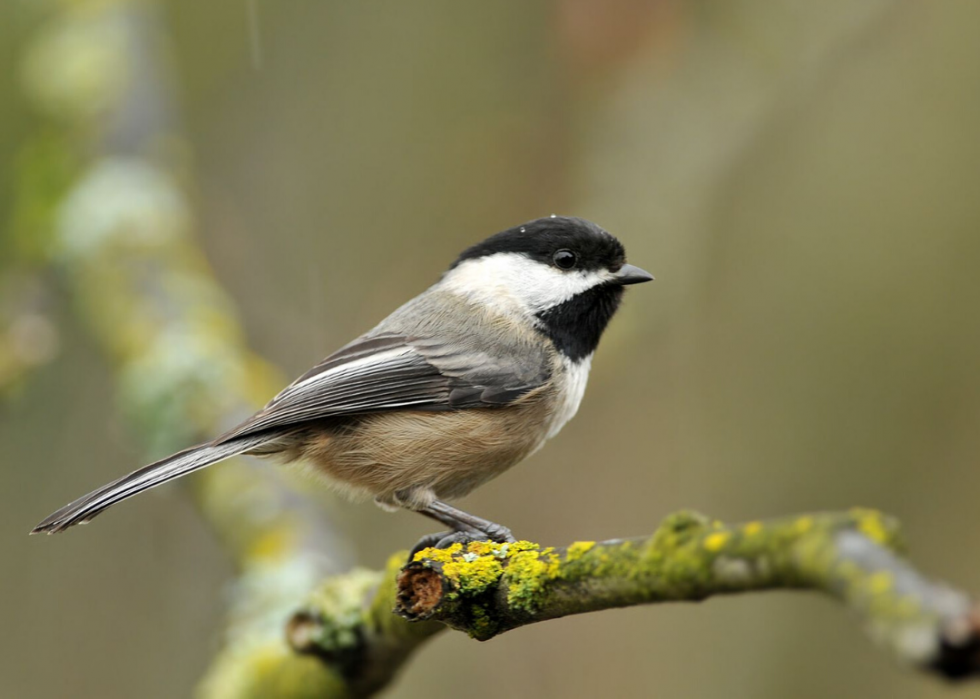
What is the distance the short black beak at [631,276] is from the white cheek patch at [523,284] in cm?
3

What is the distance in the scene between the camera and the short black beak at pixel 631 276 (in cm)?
288

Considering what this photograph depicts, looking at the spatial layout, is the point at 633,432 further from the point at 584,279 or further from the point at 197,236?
the point at 197,236

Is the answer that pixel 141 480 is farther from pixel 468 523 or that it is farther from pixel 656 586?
pixel 656 586

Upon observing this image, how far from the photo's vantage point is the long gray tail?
210cm

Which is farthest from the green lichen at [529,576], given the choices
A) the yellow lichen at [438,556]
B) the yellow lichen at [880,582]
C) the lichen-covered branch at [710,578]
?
the yellow lichen at [880,582]

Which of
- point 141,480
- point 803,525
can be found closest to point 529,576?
point 803,525

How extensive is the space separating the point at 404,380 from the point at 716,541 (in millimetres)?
1633

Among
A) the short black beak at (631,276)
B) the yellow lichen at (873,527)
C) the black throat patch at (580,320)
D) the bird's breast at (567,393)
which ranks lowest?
the yellow lichen at (873,527)

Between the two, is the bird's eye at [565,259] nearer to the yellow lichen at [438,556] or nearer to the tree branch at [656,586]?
the tree branch at [656,586]

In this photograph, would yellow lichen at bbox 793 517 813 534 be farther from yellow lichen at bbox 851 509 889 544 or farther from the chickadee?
the chickadee

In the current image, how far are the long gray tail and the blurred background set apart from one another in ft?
2.85

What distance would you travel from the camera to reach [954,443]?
12.6 feet

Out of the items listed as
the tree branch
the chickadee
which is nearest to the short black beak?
the chickadee

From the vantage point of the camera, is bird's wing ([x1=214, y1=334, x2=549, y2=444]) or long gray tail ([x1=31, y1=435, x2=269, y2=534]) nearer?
long gray tail ([x1=31, y1=435, x2=269, y2=534])
